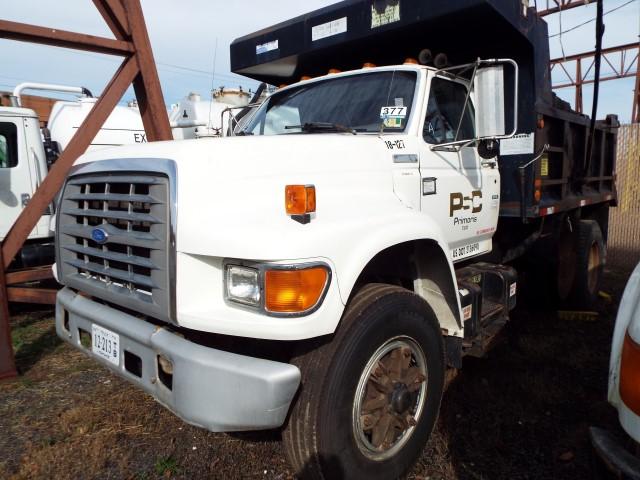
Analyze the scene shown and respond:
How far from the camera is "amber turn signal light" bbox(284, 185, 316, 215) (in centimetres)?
196

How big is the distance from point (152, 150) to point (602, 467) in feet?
7.21

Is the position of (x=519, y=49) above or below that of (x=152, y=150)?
above

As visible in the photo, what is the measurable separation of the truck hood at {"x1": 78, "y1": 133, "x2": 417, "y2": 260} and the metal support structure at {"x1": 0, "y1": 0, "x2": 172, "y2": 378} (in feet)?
6.53

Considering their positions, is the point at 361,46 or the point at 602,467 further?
Result: the point at 361,46

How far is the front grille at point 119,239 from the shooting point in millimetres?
2029

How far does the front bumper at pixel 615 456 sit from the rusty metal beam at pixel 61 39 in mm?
4578

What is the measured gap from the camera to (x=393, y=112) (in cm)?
303

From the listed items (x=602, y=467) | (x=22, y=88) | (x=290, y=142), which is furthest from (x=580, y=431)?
(x=22, y=88)

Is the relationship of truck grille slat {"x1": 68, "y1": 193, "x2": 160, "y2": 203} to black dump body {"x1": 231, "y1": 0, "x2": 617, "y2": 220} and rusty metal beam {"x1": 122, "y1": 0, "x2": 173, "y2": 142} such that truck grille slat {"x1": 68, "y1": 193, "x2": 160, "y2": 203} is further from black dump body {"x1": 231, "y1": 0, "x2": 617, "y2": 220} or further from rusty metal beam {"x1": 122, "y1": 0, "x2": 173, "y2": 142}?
black dump body {"x1": 231, "y1": 0, "x2": 617, "y2": 220}

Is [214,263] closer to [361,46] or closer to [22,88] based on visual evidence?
[361,46]

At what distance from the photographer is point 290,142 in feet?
7.48

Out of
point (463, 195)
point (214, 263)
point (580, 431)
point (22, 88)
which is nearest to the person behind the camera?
point (214, 263)

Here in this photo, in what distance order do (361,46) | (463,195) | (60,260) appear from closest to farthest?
1. (60,260)
2. (463,195)
3. (361,46)

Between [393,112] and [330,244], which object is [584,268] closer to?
[393,112]
